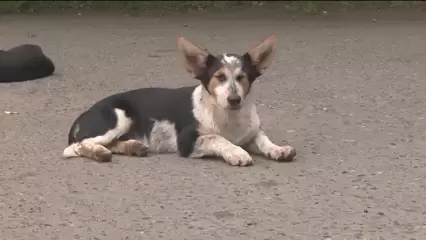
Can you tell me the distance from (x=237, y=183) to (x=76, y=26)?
8.75 metres

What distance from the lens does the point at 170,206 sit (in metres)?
4.16

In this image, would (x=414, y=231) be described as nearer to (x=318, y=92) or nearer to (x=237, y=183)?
(x=237, y=183)

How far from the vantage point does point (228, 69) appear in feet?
16.2

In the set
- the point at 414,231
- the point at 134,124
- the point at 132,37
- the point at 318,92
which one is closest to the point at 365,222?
the point at 414,231

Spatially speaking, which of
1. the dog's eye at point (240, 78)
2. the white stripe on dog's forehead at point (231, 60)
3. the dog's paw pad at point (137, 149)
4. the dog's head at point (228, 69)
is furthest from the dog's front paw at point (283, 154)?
the dog's paw pad at point (137, 149)

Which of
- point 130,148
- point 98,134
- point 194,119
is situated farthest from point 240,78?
point 98,134

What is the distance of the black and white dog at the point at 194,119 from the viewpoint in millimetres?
4945

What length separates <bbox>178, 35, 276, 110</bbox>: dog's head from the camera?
16.1 ft

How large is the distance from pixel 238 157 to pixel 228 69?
1.81 feet

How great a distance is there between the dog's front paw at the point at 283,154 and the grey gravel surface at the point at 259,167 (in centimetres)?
6

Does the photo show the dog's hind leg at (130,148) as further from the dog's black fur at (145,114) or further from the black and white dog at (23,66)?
the black and white dog at (23,66)

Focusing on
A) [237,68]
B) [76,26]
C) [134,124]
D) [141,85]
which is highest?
[237,68]

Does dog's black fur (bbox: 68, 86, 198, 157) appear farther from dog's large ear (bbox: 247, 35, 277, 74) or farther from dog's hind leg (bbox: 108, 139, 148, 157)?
dog's large ear (bbox: 247, 35, 277, 74)

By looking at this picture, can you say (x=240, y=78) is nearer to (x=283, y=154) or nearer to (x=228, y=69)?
(x=228, y=69)
